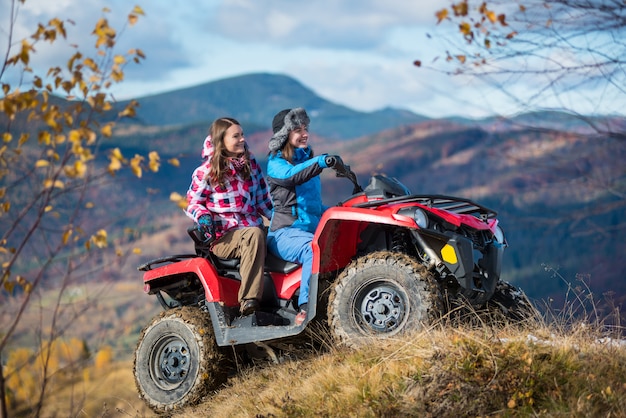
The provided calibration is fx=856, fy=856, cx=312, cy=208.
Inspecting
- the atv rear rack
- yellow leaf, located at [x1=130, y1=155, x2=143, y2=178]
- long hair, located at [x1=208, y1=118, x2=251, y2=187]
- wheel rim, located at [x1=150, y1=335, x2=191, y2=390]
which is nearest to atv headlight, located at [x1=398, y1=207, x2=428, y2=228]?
the atv rear rack

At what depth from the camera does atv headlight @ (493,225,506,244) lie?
672 centimetres

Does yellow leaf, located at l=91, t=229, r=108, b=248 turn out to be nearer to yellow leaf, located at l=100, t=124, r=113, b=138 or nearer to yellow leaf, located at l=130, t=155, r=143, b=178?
yellow leaf, located at l=130, t=155, r=143, b=178

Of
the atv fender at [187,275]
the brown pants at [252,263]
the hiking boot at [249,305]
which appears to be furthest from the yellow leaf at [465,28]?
the atv fender at [187,275]

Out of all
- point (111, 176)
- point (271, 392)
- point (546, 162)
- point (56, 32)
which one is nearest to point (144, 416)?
point (271, 392)

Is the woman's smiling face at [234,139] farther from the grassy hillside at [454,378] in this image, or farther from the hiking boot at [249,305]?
the grassy hillside at [454,378]

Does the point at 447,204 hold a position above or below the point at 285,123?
below

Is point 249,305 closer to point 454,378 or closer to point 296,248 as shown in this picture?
point 296,248

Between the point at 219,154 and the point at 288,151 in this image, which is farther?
the point at 219,154

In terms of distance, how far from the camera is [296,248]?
666cm

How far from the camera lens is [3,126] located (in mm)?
4816

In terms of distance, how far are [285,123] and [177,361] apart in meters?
2.29

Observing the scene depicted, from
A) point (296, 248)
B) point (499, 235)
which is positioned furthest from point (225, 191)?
point (499, 235)

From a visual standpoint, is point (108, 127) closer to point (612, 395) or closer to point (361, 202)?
point (361, 202)

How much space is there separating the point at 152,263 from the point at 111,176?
9.86ft
